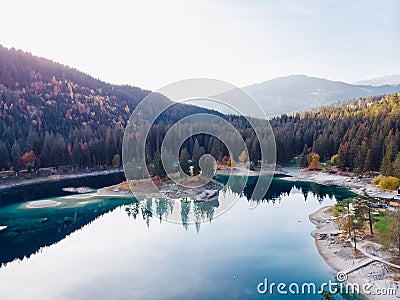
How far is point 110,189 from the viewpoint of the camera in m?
35.7

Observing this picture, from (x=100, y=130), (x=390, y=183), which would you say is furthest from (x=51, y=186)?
(x=390, y=183)

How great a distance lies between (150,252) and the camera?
62.0 feet

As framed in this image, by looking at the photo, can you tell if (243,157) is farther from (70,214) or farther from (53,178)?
(70,214)

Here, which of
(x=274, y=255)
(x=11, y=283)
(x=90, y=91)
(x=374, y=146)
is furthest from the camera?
(x=90, y=91)

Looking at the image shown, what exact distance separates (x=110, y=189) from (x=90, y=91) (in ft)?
172

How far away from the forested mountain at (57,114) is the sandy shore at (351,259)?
24.5 meters

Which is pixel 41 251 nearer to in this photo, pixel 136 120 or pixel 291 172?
pixel 291 172

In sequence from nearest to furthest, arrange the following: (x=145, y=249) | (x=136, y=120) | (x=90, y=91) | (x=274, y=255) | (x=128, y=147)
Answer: (x=274, y=255), (x=145, y=249), (x=128, y=147), (x=136, y=120), (x=90, y=91)

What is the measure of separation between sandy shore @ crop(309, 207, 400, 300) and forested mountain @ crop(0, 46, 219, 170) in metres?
24.5

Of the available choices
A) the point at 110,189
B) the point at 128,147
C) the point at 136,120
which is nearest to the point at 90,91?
the point at 136,120

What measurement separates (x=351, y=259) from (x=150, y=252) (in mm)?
9980

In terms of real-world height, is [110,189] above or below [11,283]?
above

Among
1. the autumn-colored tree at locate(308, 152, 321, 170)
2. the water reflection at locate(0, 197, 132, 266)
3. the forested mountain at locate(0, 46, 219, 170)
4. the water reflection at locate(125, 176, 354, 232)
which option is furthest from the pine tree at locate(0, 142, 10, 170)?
the autumn-colored tree at locate(308, 152, 321, 170)

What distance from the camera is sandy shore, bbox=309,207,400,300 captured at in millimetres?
13938
